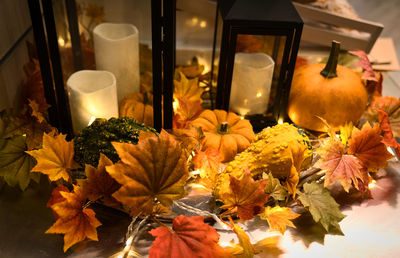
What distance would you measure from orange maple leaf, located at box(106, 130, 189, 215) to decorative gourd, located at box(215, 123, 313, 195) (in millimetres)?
129

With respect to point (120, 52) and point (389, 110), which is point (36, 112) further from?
point (389, 110)

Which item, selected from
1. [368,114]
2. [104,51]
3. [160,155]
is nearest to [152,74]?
[104,51]

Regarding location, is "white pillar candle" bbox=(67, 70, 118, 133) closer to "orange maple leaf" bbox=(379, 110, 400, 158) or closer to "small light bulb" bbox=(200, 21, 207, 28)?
"small light bulb" bbox=(200, 21, 207, 28)

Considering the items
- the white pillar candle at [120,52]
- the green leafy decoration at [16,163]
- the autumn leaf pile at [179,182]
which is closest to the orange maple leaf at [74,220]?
the autumn leaf pile at [179,182]

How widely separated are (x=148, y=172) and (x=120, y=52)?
27cm

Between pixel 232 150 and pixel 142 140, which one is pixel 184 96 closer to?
pixel 232 150

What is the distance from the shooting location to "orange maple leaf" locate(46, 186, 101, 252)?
17.8 inches

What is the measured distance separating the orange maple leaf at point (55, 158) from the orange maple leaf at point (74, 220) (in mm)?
53

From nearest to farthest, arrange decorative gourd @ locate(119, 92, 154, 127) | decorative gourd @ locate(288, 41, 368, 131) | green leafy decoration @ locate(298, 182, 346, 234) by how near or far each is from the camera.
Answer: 1. green leafy decoration @ locate(298, 182, 346, 234)
2. decorative gourd @ locate(119, 92, 154, 127)
3. decorative gourd @ locate(288, 41, 368, 131)

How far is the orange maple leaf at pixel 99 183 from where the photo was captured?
472mm

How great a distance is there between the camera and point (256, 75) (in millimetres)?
708

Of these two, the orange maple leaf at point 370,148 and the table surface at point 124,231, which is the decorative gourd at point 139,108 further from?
the orange maple leaf at point 370,148

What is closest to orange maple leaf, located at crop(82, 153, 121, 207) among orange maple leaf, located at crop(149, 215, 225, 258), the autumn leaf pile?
the autumn leaf pile

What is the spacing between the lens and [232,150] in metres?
0.66
